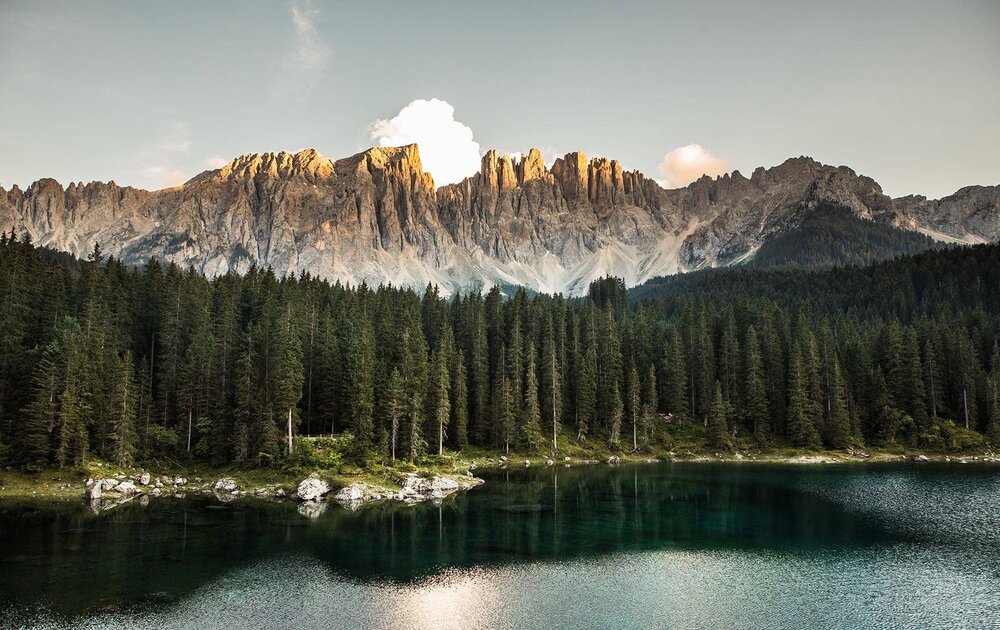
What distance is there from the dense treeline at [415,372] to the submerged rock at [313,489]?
715 centimetres

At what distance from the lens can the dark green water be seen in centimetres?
3475

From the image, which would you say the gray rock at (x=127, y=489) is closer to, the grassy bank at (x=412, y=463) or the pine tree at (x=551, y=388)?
the grassy bank at (x=412, y=463)

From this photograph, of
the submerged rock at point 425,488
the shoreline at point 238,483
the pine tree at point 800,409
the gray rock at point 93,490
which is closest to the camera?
the gray rock at point 93,490

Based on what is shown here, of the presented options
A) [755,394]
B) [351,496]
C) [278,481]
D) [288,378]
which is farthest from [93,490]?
[755,394]

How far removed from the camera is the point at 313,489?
224ft

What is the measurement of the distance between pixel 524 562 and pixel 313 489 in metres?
32.3

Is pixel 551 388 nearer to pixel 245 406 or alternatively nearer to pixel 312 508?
pixel 245 406

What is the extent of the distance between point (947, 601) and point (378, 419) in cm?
6241

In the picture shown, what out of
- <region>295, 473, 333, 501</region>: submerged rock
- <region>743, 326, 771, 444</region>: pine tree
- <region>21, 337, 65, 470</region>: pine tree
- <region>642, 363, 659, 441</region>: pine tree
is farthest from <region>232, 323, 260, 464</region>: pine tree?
<region>743, 326, 771, 444</region>: pine tree

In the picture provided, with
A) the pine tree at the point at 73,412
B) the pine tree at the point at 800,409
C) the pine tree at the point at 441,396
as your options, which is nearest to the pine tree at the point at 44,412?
the pine tree at the point at 73,412

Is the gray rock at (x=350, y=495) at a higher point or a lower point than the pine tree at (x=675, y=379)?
lower

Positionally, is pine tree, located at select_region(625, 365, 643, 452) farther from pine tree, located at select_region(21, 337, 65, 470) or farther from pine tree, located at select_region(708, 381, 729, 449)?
pine tree, located at select_region(21, 337, 65, 470)

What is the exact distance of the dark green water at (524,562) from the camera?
1368 inches

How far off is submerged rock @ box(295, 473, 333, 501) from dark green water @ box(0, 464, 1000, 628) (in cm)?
258
